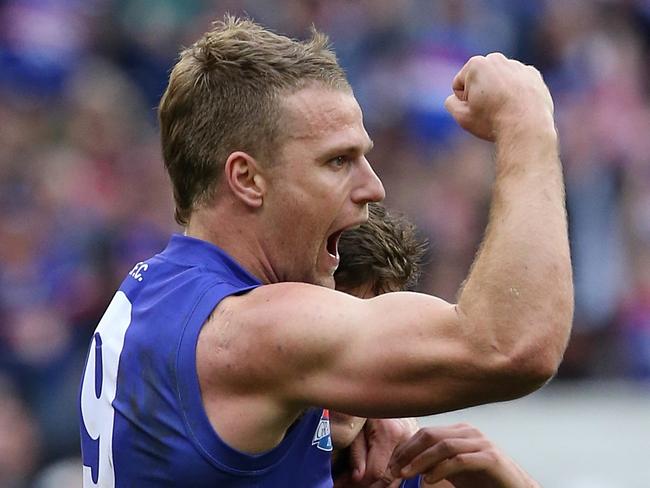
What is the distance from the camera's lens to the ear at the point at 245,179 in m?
3.25

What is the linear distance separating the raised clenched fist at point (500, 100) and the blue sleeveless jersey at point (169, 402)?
0.63 meters

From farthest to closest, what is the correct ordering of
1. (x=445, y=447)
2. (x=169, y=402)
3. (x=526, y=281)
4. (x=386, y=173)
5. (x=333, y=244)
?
(x=386, y=173) → (x=445, y=447) → (x=333, y=244) → (x=169, y=402) → (x=526, y=281)

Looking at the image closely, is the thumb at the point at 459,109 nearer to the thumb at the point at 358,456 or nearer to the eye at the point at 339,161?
the eye at the point at 339,161

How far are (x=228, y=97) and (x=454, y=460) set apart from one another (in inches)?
43.2

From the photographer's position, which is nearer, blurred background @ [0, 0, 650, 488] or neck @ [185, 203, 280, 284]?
neck @ [185, 203, 280, 284]

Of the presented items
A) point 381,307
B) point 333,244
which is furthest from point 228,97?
point 381,307

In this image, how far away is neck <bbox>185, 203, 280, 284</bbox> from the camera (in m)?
3.31

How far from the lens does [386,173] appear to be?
988 cm

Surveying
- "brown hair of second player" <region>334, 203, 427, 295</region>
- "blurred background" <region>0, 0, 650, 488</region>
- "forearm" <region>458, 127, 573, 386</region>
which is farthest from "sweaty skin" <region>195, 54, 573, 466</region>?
"blurred background" <region>0, 0, 650, 488</region>

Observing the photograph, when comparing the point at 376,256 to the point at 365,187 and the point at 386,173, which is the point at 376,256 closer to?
the point at 365,187

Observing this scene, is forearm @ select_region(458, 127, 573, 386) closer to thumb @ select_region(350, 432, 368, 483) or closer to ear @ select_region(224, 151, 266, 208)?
ear @ select_region(224, 151, 266, 208)

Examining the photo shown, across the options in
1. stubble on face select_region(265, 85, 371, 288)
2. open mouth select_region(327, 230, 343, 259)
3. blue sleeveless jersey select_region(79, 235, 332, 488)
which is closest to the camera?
blue sleeveless jersey select_region(79, 235, 332, 488)

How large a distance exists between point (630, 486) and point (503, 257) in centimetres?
498

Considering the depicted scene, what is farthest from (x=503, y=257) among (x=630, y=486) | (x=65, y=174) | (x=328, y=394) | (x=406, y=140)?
(x=406, y=140)
